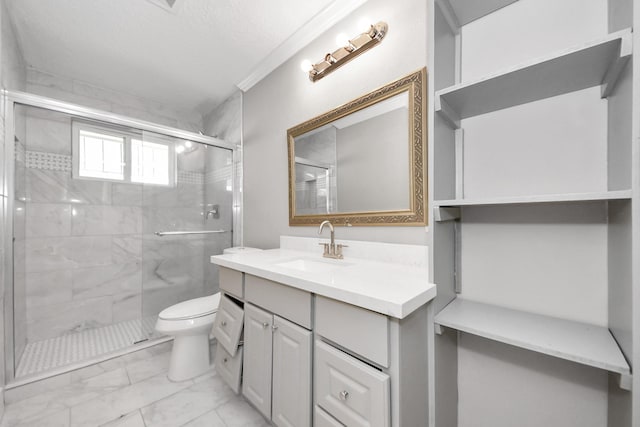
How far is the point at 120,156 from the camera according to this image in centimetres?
253

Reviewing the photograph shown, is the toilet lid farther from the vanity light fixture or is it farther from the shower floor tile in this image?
the vanity light fixture

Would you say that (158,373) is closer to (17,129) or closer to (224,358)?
(224,358)

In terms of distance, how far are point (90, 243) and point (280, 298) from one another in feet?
7.99

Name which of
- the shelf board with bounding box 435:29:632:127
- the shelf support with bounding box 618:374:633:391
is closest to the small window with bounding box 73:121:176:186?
the shelf board with bounding box 435:29:632:127

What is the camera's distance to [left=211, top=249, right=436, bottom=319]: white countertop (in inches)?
28.9

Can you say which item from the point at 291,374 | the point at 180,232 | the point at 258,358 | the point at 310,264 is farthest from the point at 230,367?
the point at 180,232

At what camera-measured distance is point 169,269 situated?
7.43ft

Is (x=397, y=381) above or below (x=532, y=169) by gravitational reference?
below

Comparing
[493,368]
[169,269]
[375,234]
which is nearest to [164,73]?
[169,269]

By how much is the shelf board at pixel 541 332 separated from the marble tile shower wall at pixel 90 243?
2.09 meters

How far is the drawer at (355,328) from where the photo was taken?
2.46 feet

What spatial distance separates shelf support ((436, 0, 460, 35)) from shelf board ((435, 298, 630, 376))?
1.18 m

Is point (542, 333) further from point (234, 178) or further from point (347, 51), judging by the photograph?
point (234, 178)

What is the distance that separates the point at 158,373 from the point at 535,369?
2.19 m
